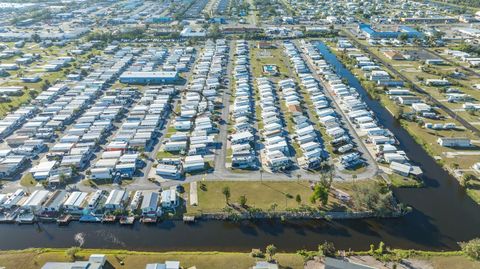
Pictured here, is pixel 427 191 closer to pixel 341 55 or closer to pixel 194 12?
pixel 341 55

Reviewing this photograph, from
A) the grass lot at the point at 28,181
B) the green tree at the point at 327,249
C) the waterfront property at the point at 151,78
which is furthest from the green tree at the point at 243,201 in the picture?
the waterfront property at the point at 151,78

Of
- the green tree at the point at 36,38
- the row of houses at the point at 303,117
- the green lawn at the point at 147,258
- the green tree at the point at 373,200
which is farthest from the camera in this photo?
the green tree at the point at 36,38

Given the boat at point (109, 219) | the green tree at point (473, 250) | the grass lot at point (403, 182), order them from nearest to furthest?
1. the green tree at point (473, 250)
2. the boat at point (109, 219)
3. the grass lot at point (403, 182)

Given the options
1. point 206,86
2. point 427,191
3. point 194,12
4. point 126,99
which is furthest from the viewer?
point 194,12

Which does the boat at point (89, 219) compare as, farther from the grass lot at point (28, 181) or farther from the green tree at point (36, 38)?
the green tree at point (36, 38)

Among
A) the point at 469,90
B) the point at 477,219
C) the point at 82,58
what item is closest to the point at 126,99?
the point at 82,58

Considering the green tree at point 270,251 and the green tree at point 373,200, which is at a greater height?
the green tree at point 373,200

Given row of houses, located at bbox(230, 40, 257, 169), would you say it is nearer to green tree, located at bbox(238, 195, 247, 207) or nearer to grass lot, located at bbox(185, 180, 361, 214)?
grass lot, located at bbox(185, 180, 361, 214)

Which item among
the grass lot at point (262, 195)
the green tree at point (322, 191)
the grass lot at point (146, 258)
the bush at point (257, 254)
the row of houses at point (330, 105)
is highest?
the row of houses at point (330, 105)
